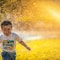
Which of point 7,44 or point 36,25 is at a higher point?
point 36,25

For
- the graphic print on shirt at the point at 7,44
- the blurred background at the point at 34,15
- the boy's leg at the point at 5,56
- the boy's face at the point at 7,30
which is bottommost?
the boy's leg at the point at 5,56

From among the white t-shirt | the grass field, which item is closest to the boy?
the white t-shirt

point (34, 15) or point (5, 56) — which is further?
point (34, 15)

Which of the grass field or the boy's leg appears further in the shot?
the grass field

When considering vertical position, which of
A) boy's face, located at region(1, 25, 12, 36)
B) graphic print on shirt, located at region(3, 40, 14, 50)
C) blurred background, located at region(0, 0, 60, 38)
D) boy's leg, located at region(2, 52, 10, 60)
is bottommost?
boy's leg, located at region(2, 52, 10, 60)

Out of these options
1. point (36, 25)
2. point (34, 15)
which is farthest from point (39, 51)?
point (34, 15)

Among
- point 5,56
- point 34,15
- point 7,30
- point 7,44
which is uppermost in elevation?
point 34,15

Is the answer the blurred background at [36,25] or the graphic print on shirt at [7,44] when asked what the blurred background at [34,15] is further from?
the graphic print on shirt at [7,44]

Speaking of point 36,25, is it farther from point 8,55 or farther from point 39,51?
point 8,55

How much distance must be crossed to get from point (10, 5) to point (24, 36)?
34 cm

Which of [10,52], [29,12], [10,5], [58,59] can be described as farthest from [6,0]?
[58,59]

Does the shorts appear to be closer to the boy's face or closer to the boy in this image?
the boy

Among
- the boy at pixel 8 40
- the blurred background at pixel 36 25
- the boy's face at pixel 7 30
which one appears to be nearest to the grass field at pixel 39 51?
the blurred background at pixel 36 25

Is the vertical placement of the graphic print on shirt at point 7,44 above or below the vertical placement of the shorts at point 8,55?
above
